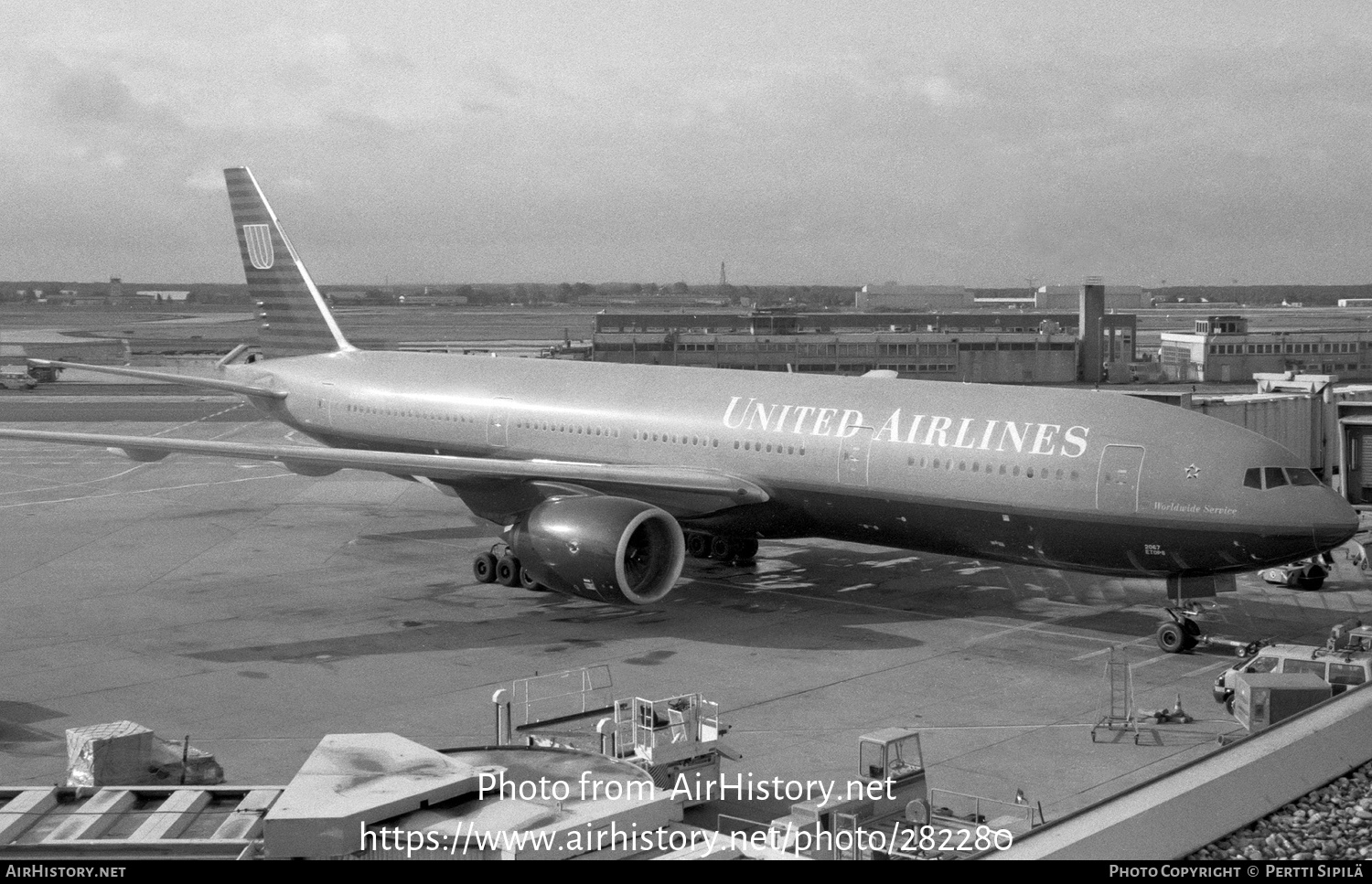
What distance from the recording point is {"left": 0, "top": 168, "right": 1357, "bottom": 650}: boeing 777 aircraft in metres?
19.5

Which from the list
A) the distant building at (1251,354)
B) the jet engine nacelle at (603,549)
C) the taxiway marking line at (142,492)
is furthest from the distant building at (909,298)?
the jet engine nacelle at (603,549)

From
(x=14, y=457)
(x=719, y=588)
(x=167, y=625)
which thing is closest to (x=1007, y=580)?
(x=719, y=588)

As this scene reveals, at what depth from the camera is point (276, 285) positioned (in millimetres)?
33938

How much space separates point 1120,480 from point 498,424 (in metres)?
12.7

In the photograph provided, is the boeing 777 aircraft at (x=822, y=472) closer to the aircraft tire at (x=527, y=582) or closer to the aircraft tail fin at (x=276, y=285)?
the aircraft tire at (x=527, y=582)

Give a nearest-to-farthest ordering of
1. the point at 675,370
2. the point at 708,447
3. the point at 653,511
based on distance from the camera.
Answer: the point at 653,511
the point at 708,447
the point at 675,370

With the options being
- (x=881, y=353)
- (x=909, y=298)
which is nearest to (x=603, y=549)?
(x=881, y=353)

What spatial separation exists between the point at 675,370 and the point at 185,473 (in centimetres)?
2006

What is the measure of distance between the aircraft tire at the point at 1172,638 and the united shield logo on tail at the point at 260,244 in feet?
75.8

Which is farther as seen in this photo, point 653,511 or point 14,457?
point 14,457

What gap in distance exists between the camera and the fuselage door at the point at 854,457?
22.0 meters
